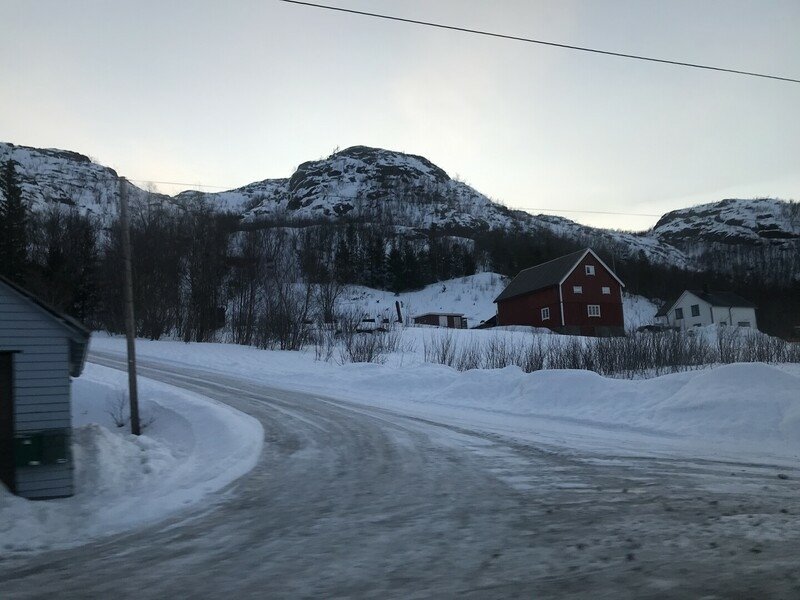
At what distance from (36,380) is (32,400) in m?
0.29

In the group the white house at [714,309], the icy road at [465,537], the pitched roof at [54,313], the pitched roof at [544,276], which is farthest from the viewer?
the white house at [714,309]

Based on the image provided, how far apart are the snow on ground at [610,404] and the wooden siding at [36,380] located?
307 inches

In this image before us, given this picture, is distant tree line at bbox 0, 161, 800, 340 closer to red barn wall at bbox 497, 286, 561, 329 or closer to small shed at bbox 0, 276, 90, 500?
small shed at bbox 0, 276, 90, 500

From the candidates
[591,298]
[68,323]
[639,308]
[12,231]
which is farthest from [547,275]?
[68,323]

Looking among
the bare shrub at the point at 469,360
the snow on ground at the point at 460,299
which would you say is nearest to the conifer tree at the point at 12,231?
the bare shrub at the point at 469,360

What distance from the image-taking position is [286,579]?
4488mm

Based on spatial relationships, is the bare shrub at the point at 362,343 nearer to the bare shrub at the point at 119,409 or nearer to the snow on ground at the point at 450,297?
the bare shrub at the point at 119,409

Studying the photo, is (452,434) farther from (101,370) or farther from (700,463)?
(101,370)

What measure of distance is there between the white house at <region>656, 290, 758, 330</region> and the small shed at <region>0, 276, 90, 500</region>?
68332 mm

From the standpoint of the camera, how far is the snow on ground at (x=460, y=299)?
8775 cm

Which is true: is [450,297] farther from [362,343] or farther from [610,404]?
[610,404]

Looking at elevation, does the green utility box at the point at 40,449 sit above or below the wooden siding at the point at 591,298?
below

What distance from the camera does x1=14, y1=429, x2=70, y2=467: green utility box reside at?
26.9ft

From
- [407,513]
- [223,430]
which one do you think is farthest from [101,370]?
[407,513]
